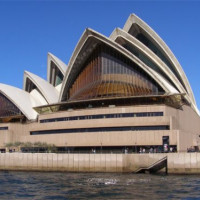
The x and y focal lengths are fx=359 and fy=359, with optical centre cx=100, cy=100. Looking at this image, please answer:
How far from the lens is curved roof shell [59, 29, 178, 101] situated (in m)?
54.8

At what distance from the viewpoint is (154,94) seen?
53.4 metres

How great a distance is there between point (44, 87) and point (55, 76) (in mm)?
5404

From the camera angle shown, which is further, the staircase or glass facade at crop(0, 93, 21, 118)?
glass facade at crop(0, 93, 21, 118)

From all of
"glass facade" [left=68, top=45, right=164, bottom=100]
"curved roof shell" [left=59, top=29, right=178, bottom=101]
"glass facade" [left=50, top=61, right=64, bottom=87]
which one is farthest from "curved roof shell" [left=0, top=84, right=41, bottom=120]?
"glass facade" [left=68, top=45, right=164, bottom=100]

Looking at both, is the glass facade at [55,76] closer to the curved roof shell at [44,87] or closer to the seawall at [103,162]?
the curved roof shell at [44,87]

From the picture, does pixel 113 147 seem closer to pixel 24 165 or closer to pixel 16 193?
pixel 24 165

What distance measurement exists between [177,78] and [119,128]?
61.3 ft

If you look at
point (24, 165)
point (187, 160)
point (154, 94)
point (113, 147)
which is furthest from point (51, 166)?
point (154, 94)

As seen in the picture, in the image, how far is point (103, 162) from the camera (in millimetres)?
40719

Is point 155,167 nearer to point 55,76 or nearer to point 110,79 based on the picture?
point 110,79

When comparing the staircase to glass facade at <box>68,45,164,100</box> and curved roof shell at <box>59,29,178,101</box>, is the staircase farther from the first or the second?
glass facade at <box>68,45,164,100</box>

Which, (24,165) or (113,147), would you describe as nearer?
(24,165)

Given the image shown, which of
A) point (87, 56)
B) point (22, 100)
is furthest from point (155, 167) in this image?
point (22, 100)

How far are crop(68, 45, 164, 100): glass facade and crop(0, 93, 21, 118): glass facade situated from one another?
1161 centimetres
